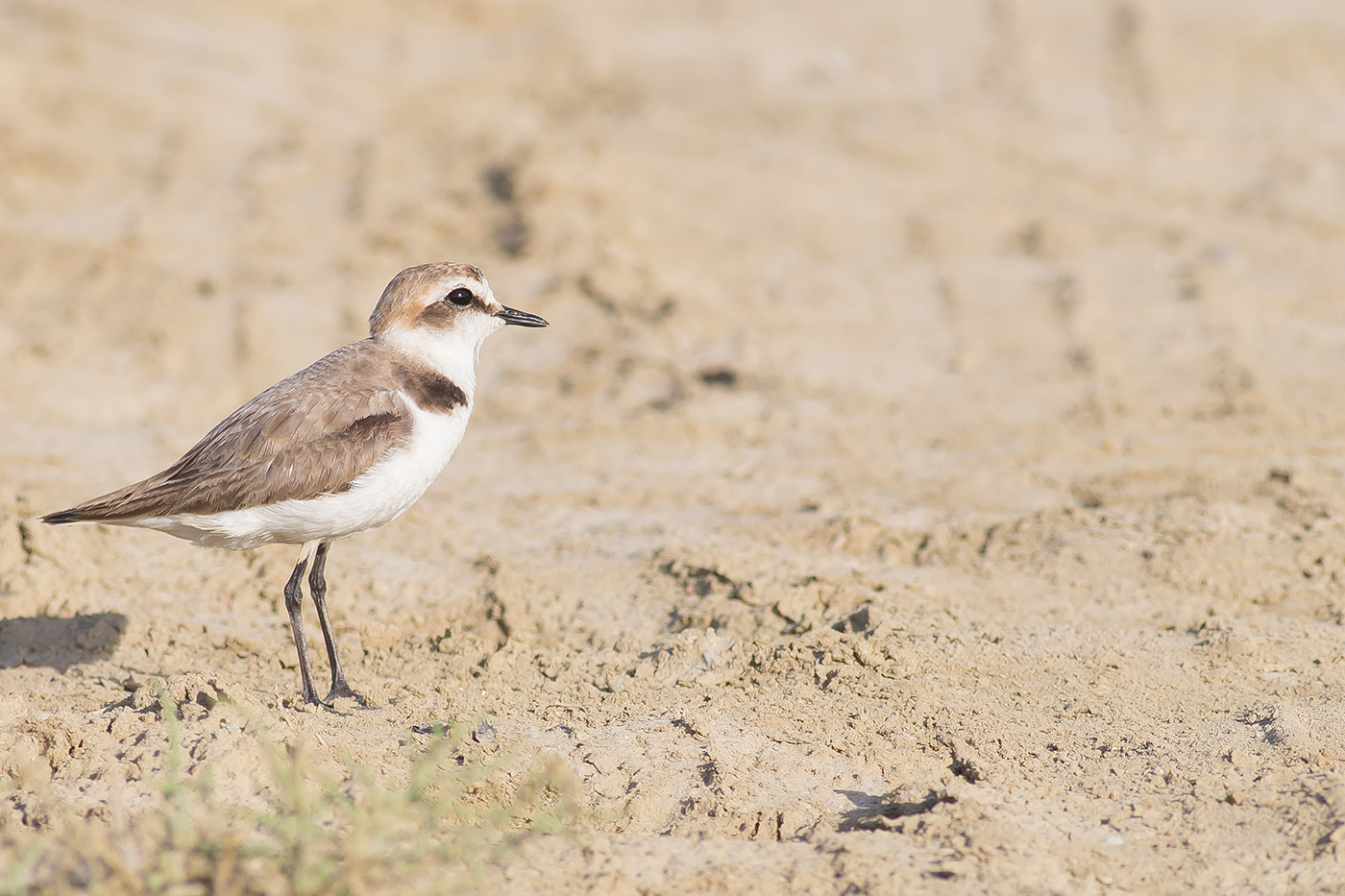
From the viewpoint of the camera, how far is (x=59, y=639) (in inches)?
219

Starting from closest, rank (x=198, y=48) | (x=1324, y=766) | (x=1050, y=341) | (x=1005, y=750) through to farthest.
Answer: (x=1324, y=766), (x=1005, y=750), (x=1050, y=341), (x=198, y=48)

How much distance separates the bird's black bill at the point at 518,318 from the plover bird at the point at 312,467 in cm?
53

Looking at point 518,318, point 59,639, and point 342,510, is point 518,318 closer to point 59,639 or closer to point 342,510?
point 342,510

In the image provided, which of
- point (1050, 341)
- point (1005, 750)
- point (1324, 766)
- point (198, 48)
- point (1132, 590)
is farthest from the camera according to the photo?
point (198, 48)

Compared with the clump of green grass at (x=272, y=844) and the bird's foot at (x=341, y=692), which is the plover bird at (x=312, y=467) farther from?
the clump of green grass at (x=272, y=844)

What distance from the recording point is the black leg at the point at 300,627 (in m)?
5.00

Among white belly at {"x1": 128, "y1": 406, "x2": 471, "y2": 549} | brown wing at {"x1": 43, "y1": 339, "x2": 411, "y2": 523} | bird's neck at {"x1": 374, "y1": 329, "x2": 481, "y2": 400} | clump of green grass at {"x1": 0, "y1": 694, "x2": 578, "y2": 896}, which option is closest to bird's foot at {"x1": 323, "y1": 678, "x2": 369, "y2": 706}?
white belly at {"x1": 128, "y1": 406, "x2": 471, "y2": 549}

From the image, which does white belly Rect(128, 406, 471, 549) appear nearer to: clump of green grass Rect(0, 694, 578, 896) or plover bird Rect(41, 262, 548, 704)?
plover bird Rect(41, 262, 548, 704)

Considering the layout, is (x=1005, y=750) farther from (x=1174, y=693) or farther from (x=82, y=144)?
(x=82, y=144)

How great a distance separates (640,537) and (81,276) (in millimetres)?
5340

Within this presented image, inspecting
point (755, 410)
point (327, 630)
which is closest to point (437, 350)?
point (327, 630)

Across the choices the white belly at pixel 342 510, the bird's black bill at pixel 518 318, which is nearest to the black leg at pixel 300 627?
the white belly at pixel 342 510

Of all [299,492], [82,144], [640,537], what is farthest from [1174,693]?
[82,144]

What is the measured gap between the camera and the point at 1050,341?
28.2ft
